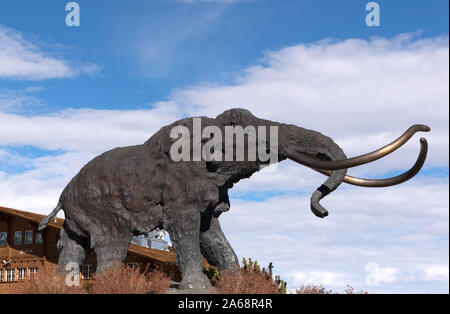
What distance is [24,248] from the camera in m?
25.3

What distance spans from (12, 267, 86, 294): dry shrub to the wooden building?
12651mm

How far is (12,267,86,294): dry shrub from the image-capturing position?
31.8ft

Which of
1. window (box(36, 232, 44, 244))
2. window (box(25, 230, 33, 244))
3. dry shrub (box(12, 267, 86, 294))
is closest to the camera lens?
dry shrub (box(12, 267, 86, 294))

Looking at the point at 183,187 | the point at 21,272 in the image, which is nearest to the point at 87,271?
the point at 21,272

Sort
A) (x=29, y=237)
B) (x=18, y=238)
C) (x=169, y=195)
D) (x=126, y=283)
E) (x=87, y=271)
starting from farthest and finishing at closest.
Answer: (x=18, y=238) < (x=29, y=237) < (x=87, y=271) < (x=169, y=195) < (x=126, y=283)

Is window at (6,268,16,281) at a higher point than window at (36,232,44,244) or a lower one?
lower

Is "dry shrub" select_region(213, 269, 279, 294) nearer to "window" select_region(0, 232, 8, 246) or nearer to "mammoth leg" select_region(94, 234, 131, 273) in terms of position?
"mammoth leg" select_region(94, 234, 131, 273)

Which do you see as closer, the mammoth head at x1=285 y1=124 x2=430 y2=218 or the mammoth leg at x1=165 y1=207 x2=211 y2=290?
the mammoth head at x1=285 y1=124 x2=430 y2=218

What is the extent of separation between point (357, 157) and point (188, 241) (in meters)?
3.22

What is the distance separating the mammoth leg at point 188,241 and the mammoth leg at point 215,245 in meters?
0.74

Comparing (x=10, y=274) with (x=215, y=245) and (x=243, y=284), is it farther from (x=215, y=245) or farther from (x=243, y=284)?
(x=243, y=284)

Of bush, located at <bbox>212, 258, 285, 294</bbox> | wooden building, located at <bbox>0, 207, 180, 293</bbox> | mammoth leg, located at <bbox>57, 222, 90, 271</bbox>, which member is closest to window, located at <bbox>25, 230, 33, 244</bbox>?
wooden building, located at <bbox>0, 207, 180, 293</bbox>
